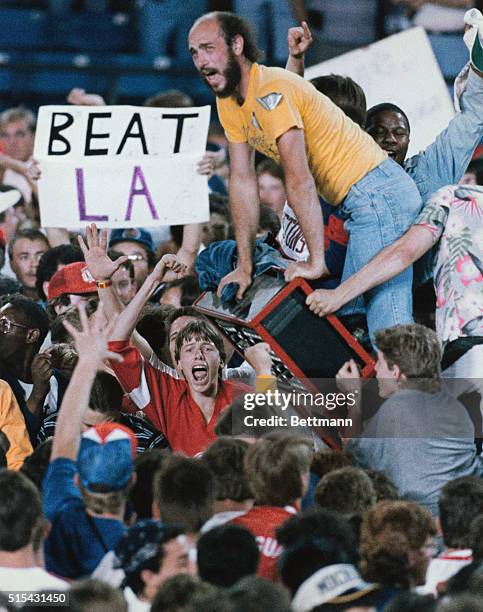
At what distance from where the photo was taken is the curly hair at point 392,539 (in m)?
4.02

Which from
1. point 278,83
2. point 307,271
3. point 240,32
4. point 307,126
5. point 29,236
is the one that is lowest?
point 29,236

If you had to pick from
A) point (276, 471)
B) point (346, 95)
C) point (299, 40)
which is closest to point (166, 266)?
point (346, 95)

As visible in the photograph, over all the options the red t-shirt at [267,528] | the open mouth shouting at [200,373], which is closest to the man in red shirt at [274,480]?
the red t-shirt at [267,528]

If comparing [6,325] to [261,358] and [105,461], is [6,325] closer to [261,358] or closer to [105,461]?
[261,358]

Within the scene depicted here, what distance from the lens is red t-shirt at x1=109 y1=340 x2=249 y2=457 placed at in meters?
5.66

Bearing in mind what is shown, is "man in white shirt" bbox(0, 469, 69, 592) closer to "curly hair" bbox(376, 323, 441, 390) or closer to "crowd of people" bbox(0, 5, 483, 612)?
"crowd of people" bbox(0, 5, 483, 612)

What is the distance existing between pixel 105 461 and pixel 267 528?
519 mm

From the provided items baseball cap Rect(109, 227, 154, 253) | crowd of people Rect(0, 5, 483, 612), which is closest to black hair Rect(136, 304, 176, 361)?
crowd of people Rect(0, 5, 483, 612)

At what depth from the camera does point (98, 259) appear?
603 centimetres

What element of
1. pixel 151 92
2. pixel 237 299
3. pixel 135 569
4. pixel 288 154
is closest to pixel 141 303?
pixel 237 299

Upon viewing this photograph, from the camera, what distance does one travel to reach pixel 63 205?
7.56 meters

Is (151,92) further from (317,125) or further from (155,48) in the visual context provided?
(317,125)

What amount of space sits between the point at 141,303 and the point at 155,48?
6594 millimetres

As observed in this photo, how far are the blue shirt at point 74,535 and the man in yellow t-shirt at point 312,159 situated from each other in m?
1.43
